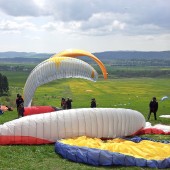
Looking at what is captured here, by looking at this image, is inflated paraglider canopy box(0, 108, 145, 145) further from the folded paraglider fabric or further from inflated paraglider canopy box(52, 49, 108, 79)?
inflated paraglider canopy box(52, 49, 108, 79)

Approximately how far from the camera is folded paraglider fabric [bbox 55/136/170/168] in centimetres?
1183

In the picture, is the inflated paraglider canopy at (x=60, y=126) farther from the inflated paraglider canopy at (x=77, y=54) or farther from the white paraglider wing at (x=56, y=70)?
the inflated paraglider canopy at (x=77, y=54)

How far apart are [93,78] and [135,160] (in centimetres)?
1056

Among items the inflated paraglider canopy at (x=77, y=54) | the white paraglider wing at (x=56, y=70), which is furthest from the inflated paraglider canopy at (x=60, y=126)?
the inflated paraglider canopy at (x=77, y=54)

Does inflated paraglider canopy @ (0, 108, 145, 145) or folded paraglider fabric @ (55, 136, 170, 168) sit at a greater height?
inflated paraglider canopy @ (0, 108, 145, 145)

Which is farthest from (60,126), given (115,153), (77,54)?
(77,54)

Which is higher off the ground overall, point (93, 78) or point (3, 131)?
point (93, 78)

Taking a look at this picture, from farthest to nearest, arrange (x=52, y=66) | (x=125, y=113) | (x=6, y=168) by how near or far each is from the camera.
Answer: (x=52, y=66) → (x=125, y=113) → (x=6, y=168)

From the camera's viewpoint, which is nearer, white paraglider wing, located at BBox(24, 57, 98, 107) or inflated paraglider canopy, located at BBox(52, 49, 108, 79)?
white paraglider wing, located at BBox(24, 57, 98, 107)

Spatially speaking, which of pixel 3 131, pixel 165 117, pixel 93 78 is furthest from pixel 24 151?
pixel 165 117

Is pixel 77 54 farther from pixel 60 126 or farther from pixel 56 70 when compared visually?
Result: pixel 60 126

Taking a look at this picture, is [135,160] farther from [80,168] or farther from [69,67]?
[69,67]

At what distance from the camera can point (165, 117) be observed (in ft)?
80.0

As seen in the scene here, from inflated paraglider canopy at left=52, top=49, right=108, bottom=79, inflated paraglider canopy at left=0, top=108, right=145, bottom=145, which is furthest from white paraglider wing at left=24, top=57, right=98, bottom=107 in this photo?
inflated paraglider canopy at left=0, top=108, right=145, bottom=145
